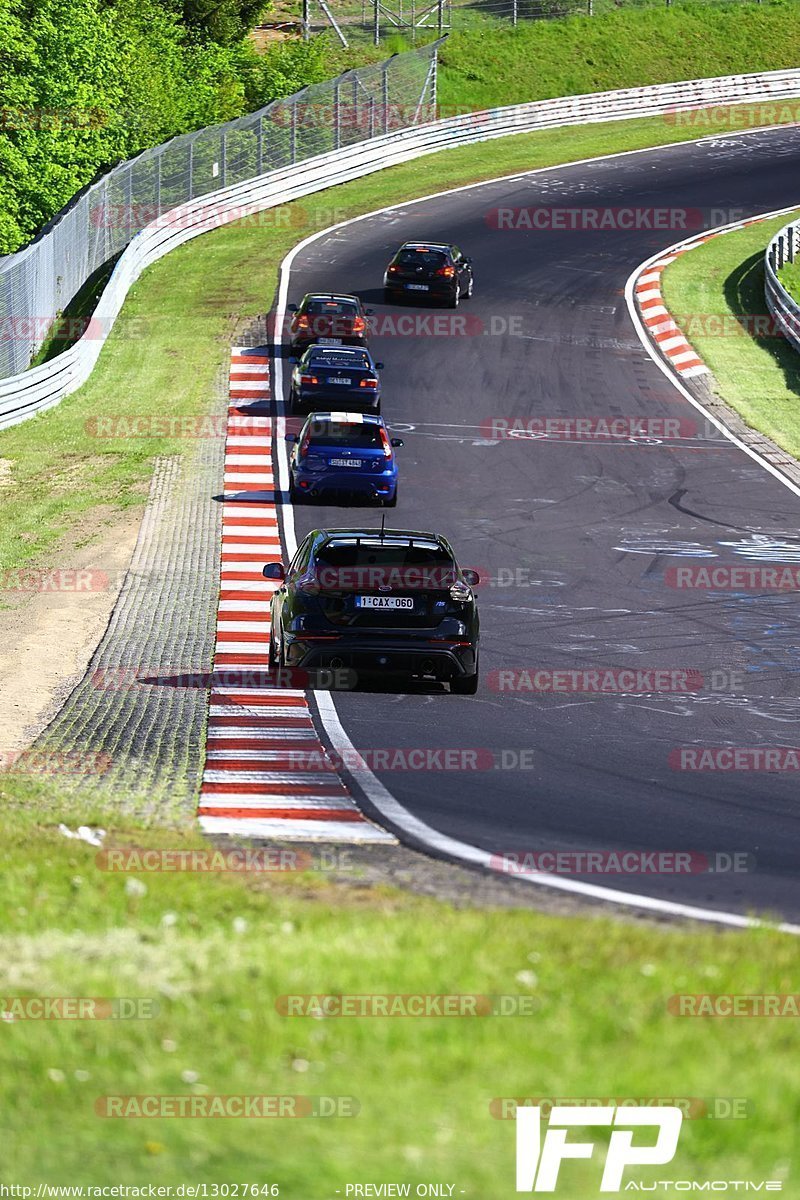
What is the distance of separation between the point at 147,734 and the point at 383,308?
2929cm

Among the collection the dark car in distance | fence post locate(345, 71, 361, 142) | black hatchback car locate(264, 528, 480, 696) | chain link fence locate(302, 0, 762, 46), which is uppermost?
chain link fence locate(302, 0, 762, 46)

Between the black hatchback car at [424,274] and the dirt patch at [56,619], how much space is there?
1710 cm

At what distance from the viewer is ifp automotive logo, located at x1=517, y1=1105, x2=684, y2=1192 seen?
5418 mm

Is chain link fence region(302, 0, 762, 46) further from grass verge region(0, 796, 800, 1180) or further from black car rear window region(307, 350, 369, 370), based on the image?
grass verge region(0, 796, 800, 1180)

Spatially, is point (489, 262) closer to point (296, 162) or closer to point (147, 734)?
point (296, 162)

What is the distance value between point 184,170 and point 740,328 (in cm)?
1837

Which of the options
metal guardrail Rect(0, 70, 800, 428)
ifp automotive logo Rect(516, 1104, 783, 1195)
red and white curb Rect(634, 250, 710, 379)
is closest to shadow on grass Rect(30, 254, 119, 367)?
metal guardrail Rect(0, 70, 800, 428)

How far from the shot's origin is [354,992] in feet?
22.9

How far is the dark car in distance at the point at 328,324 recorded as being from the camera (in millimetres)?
36688

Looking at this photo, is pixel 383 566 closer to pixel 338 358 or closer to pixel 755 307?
pixel 338 358

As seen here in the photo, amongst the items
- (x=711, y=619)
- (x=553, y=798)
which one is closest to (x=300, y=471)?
(x=711, y=619)

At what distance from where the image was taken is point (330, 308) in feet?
123

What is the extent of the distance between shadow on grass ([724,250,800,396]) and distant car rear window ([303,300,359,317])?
964 cm

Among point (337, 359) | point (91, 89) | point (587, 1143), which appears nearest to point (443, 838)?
point (587, 1143)
